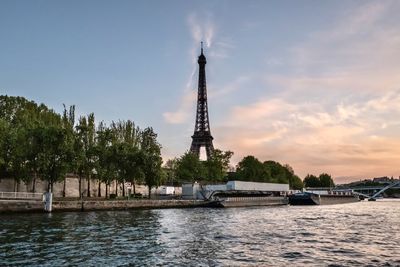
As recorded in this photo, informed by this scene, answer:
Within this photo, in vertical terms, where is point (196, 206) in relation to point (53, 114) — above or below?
below

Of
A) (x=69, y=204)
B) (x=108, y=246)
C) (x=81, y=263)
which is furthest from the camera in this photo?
(x=69, y=204)

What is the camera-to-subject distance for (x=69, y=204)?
67750 millimetres

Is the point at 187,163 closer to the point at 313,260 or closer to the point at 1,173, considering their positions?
the point at 1,173

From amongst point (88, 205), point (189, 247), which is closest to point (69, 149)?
point (88, 205)

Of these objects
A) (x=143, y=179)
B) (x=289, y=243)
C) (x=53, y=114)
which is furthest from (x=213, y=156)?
(x=289, y=243)

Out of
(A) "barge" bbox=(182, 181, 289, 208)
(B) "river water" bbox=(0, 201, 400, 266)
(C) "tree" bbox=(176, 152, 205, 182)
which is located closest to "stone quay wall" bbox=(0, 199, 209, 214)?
(A) "barge" bbox=(182, 181, 289, 208)

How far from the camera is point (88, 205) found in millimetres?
70938

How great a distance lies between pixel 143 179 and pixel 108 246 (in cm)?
6157

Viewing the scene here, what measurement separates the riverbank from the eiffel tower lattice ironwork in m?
53.6

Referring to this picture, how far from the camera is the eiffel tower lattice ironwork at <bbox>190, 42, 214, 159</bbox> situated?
152875 mm

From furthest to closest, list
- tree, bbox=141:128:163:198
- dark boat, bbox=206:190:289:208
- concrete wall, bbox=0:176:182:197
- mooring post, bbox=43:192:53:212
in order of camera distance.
A: dark boat, bbox=206:190:289:208 → tree, bbox=141:128:163:198 → concrete wall, bbox=0:176:182:197 → mooring post, bbox=43:192:53:212

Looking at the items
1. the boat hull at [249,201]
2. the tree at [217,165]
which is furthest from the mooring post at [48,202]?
the tree at [217,165]

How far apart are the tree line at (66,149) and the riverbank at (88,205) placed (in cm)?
533

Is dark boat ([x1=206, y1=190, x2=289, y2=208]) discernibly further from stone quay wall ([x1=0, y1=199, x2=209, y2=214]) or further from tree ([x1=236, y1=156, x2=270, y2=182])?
tree ([x1=236, y1=156, x2=270, y2=182])
